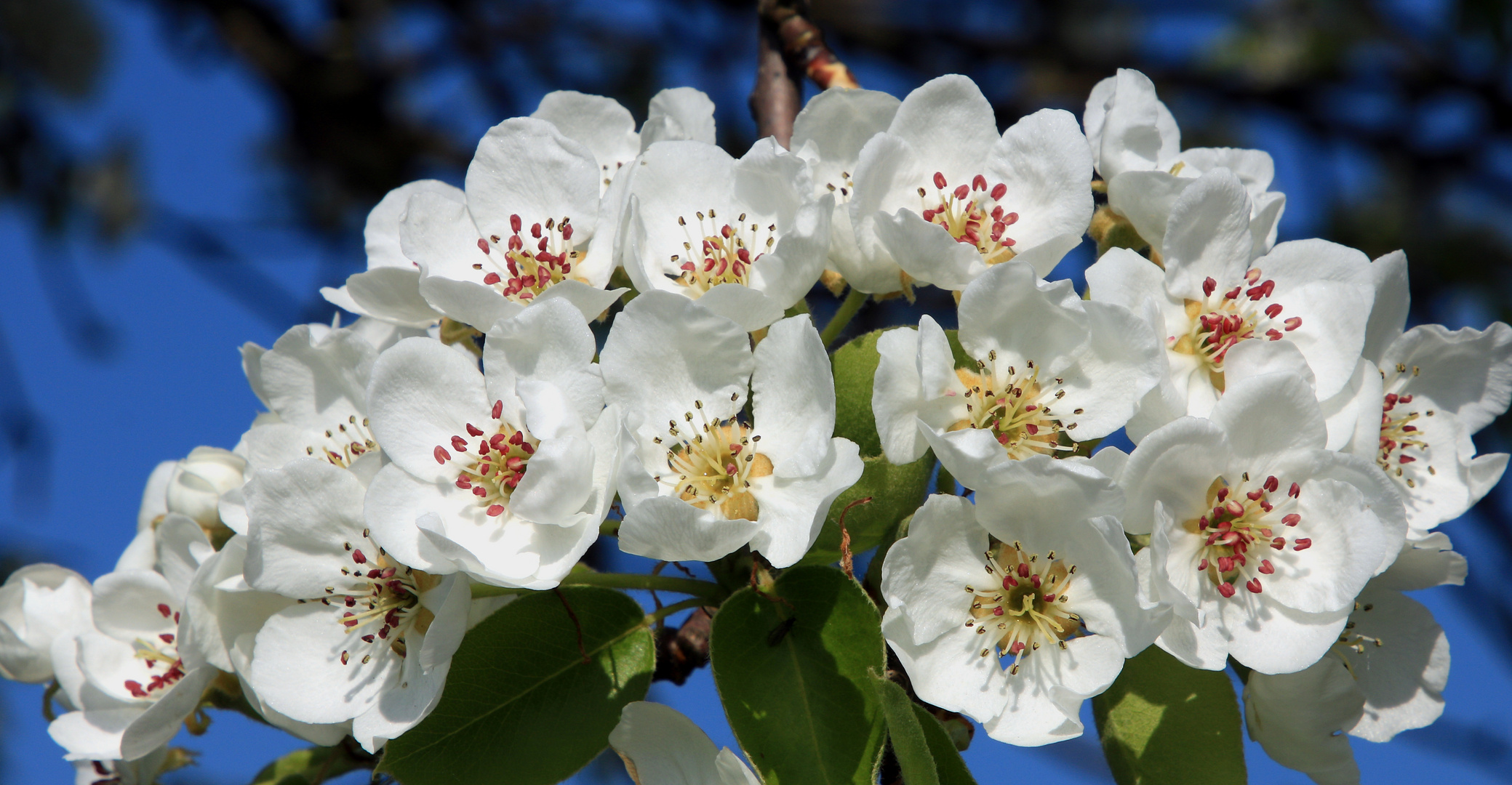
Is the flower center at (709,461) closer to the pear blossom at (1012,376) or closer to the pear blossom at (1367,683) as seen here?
the pear blossom at (1012,376)

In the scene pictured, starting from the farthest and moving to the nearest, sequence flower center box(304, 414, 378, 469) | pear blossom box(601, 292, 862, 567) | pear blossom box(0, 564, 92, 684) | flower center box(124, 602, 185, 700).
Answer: pear blossom box(0, 564, 92, 684) → flower center box(124, 602, 185, 700) → flower center box(304, 414, 378, 469) → pear blossom box(601, 292, 862, 567)

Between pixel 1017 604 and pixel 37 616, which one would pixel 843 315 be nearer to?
pixel 1017 604

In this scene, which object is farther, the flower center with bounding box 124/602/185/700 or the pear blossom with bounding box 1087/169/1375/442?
the flower center with bounding box 124/602/185/700

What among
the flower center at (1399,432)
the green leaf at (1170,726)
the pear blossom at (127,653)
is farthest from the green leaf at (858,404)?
the pear blossom at (127,653)

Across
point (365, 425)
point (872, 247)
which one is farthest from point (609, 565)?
point (872, 247)

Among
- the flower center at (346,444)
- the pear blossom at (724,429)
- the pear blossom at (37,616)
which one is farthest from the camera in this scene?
the pear blossom at (37,616)

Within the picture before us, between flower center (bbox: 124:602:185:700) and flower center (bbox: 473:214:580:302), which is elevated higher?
flower center (bbox: 473:214:580:302)

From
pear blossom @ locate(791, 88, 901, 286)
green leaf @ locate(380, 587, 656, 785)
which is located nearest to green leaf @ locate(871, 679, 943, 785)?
green leaf @ locate(380, 587, 656, 785)

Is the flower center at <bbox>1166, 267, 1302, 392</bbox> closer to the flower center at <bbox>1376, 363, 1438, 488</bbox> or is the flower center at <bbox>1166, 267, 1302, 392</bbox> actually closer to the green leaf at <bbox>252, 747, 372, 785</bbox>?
the flower center at <bbox>1376, 363, 1438, 488</bbox>
